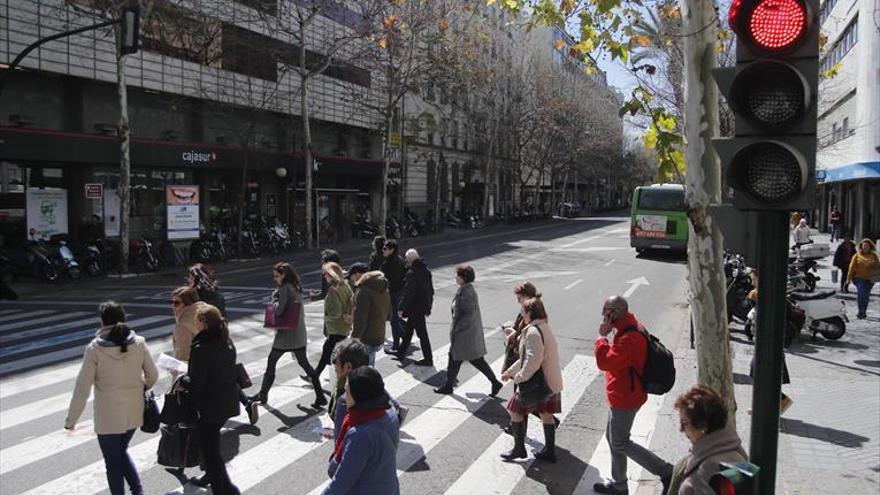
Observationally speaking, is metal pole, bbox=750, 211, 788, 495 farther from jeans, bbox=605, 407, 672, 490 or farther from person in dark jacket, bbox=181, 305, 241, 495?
person in dark jacket, bbox=181, 305, 241, 495

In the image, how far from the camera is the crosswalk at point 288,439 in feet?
20.1

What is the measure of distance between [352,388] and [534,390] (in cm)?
307

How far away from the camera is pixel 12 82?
71.9ft

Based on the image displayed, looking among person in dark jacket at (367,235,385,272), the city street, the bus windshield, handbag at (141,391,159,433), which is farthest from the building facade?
handbag at (141,391,159,433)

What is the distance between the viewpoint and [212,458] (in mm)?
5605

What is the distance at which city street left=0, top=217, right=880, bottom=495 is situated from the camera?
20.3 feet

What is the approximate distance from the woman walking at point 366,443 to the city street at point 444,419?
8.03 ft

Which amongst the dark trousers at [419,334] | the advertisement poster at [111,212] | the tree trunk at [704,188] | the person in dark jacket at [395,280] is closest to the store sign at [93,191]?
the advertisement poster at [111,212]

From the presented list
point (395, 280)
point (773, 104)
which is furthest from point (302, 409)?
point (773, 104)

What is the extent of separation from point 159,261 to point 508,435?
63.0ft

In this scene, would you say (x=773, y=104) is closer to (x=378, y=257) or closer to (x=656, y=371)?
(x=656, y=371)

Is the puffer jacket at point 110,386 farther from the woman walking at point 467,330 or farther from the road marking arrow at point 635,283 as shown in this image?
the road marking arrow at point 635,283

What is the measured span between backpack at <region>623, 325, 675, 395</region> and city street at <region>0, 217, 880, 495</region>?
1.01 metres

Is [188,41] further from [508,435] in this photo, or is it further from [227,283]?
[508,435]
